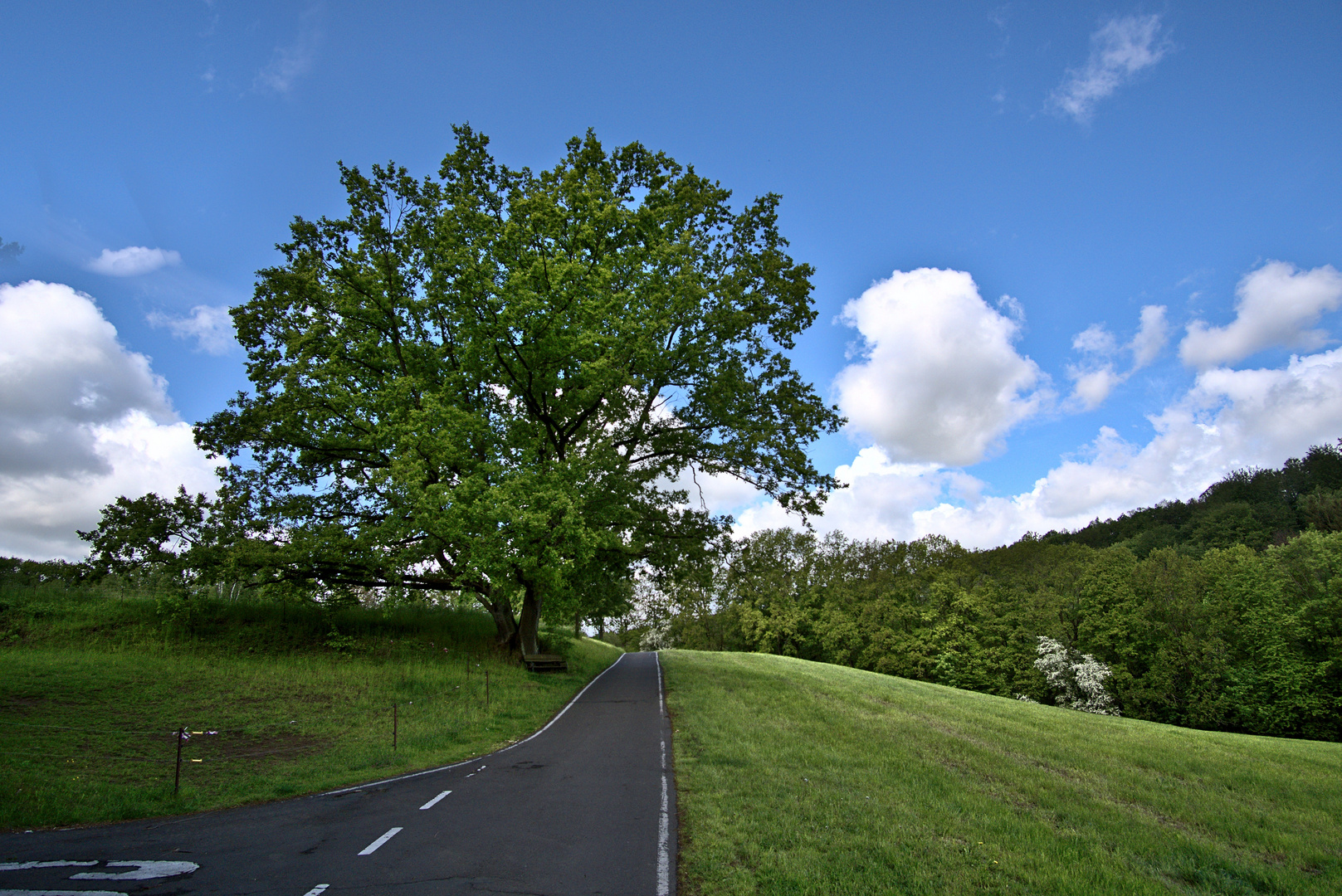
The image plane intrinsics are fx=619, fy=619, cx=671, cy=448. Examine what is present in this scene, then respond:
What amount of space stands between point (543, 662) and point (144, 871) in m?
16.2

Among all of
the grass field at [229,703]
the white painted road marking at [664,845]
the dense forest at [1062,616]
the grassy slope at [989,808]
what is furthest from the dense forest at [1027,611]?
the white painted road marking at [664,845]

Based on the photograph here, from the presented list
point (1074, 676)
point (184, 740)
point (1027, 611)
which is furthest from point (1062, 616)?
point (184, 740)

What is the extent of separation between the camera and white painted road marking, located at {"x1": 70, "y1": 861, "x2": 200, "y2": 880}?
6.04 meters

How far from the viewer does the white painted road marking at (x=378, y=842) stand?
6.80 metres

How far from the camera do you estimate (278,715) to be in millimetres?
13656

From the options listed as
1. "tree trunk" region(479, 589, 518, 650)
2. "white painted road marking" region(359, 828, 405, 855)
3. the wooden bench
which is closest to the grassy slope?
"white painted road marking" region(359, 828, 405, 855)

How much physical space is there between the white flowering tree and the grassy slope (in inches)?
1107

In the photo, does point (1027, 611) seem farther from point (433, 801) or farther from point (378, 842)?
point (378, 842)

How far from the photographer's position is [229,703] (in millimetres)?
14086

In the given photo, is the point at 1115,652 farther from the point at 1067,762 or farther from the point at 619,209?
the point at 619,209

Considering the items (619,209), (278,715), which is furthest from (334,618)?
(619,209)

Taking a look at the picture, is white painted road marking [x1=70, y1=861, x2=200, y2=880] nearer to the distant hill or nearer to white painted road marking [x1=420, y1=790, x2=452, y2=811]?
white painted road marking [x1=420, y1=790, x2=452, y2=811]

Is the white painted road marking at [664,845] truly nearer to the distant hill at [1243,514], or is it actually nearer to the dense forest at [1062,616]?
the dense forest at [1062,616]

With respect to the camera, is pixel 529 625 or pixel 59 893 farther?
pixel 529 625
